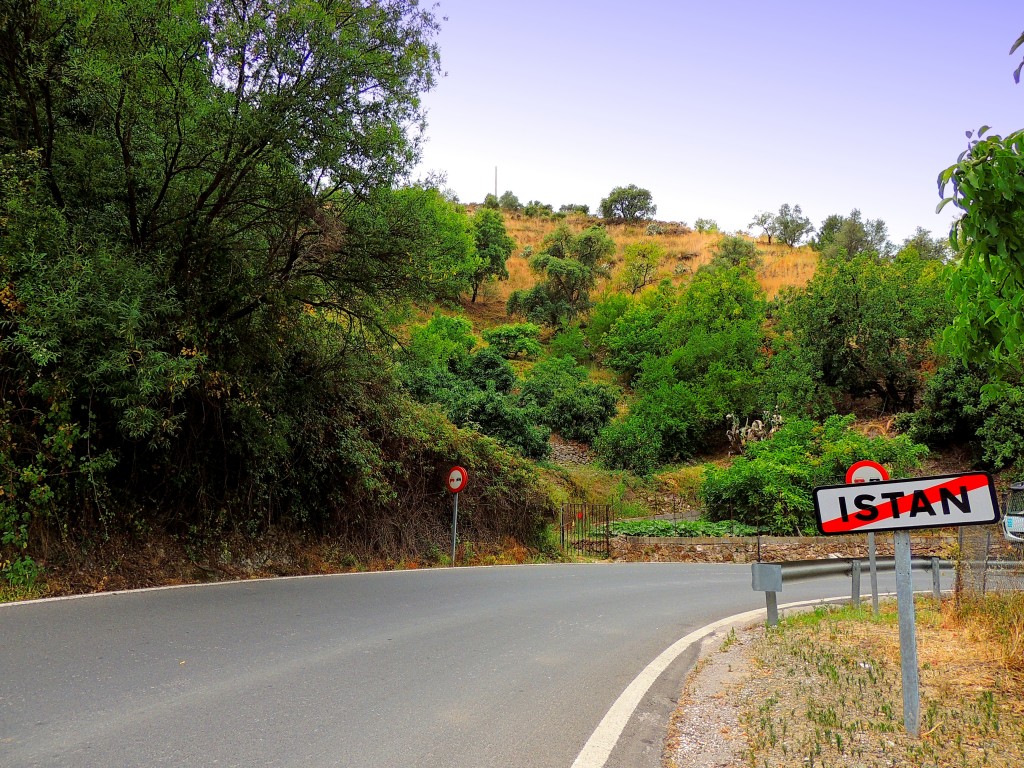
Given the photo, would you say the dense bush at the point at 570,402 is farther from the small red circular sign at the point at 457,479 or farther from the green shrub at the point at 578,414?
the small red circular sign at the point at 457,479

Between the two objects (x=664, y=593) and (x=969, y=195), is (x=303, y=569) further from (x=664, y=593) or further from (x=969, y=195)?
(x=969, y=195)

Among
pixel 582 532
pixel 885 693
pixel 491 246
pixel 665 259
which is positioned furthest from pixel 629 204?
pixel 885 693

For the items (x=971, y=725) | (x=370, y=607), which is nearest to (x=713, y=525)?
Result: (x=370, y=607)

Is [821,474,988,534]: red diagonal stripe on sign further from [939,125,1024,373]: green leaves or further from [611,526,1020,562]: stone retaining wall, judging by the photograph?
[611,526,1020,562]: stone retaining wall

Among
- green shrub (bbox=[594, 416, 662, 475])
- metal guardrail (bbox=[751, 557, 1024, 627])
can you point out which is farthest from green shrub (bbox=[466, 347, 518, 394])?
metal guardrail (bbox=[751, 557, 1024, 627])

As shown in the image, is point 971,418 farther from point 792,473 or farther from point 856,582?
point 856,582

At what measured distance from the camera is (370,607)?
8789 millimetres

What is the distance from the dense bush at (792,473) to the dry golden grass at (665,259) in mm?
25451

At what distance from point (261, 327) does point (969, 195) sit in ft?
33.3

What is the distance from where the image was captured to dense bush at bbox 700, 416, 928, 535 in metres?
23.5

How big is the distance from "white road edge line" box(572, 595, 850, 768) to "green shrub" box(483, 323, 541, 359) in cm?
4023

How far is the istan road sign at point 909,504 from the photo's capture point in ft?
12.5

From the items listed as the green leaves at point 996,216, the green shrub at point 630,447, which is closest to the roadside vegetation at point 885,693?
the green leaves at point 996,216

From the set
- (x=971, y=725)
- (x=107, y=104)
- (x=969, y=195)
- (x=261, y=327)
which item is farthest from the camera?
(x=261, y=327)
